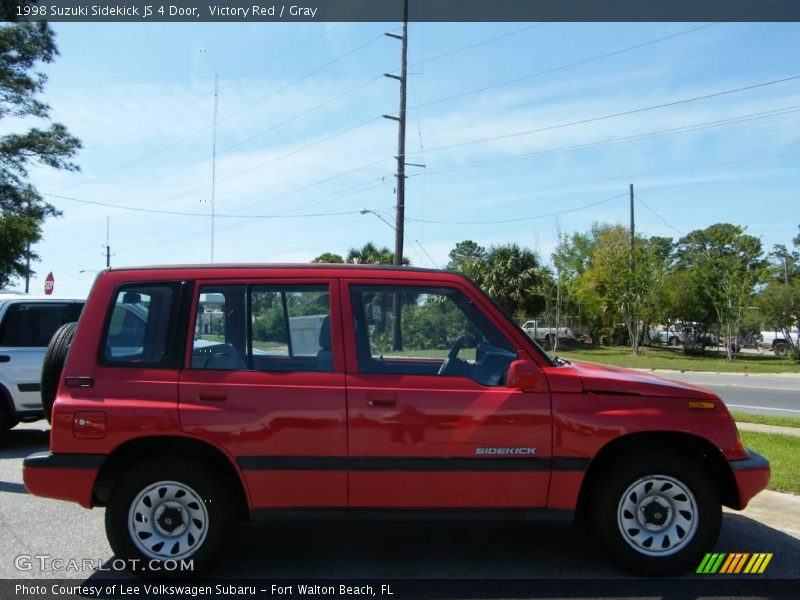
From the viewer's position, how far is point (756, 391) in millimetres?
16922

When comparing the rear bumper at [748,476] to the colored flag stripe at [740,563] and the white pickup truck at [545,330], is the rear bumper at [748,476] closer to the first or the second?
the colored flag stripe at [740,563]

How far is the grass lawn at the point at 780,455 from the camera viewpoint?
20.4 ft

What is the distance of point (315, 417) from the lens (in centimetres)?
395

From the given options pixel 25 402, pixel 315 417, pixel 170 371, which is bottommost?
pixel 25 402

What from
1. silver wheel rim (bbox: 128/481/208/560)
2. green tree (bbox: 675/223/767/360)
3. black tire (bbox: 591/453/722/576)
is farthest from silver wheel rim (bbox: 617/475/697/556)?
green tree (bbox: 675/223/767/360)

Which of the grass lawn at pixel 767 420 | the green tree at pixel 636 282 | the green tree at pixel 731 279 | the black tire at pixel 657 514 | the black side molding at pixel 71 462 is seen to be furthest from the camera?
the green tree at pixel 636 282

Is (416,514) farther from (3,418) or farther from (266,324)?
(3,418)

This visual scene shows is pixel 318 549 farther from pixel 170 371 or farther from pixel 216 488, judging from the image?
pixel 170 371

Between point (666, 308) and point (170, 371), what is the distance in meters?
34.9

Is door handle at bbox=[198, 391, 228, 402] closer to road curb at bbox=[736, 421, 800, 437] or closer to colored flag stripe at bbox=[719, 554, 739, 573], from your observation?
colored flag stripe at bbox=[719, 554, 739, 573]

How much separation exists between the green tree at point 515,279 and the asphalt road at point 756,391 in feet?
50.4

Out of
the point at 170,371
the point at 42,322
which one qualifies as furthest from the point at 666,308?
the point at 170,371

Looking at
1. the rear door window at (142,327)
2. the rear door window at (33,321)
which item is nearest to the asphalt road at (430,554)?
the rear door window at (142,327)

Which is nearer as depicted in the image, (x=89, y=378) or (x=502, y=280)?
(x=89, y=378)
